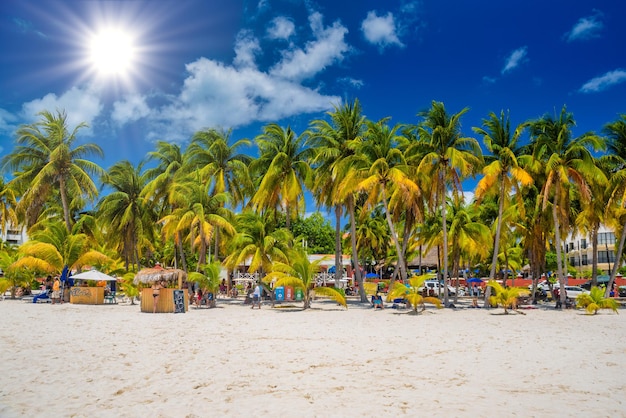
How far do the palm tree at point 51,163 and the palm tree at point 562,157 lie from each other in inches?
1029

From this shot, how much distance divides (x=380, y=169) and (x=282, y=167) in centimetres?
677

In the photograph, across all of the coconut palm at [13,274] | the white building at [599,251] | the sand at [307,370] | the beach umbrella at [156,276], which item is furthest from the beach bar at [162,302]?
the white building at [599,251]

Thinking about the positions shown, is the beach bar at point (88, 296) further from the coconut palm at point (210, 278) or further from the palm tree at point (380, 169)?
the palm tree at point (380, 169)

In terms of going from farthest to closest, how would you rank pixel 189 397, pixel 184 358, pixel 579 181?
pixel 579 181 < pixel 184 358 < pixel 189 397

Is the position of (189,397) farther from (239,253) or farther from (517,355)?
(239,253)

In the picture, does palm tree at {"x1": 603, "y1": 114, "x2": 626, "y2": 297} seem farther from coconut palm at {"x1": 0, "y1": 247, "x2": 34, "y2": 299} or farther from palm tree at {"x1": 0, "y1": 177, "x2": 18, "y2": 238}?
palm tree at {"x1": 0, "y1": 177, "x2": 18, "y2": 238}

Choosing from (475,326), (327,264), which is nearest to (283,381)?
(475,326)

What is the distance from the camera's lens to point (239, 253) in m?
25.5

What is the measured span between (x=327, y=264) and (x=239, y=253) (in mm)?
16670

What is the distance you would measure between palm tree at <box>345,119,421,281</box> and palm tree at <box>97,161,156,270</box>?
15580mm

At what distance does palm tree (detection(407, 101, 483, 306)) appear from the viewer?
947 inches

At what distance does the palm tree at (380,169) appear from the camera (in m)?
23.7

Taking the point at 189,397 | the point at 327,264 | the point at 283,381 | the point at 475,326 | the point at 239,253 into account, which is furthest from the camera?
the point at 327,264

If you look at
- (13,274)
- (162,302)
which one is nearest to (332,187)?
(162,302)
